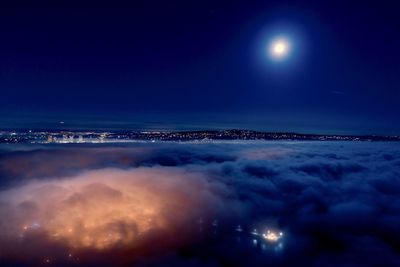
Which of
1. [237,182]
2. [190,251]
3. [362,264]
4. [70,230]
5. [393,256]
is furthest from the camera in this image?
[237,182]

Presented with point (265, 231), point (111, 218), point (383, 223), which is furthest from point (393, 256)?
point (111, 218)

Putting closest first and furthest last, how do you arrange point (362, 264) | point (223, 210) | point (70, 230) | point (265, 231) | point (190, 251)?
point (362, 264) → point (190, 251) → point (70, 230) → point (265, 231) → point (223, 210)

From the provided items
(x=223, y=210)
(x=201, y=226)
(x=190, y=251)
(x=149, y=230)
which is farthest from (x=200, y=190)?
(x=190, y=251)

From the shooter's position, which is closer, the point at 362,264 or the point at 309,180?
the point at 362,264

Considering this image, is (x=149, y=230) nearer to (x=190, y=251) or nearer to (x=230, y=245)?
(x=190, y=251)

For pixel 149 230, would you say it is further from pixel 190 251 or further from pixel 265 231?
pixel 265 231

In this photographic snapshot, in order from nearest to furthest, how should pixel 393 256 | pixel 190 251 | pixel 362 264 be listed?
1. pixel 362 264
2. pixel 393 256
3. pixel 190 251
